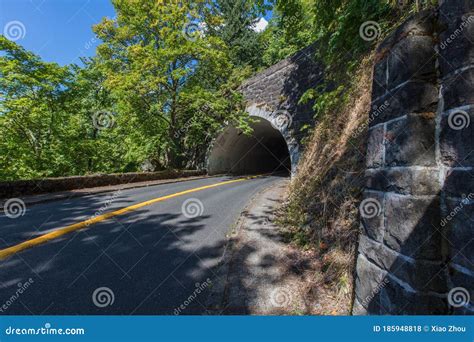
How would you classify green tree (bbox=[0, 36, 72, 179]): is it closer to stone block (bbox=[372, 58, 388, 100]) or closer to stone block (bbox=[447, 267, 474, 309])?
stone block (bbox=[372, 58, 388, 100])

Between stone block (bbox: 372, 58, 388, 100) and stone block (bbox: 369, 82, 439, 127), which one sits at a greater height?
stone block (bbox: 372, 58, 388, 100)

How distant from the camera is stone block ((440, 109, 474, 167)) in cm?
131

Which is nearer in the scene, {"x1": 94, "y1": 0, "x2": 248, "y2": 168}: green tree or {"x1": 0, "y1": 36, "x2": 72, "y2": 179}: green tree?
{"x1": 0, "y1": 36, "x2": 72, "y2": 179}: green tree

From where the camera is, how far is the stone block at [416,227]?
4.91 feet

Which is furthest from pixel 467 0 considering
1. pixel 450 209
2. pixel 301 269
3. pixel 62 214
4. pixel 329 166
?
pixel 62 214

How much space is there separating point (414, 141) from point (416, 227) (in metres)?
0.57

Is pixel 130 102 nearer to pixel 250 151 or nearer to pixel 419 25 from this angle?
pixel 250 151

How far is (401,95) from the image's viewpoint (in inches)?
67.2

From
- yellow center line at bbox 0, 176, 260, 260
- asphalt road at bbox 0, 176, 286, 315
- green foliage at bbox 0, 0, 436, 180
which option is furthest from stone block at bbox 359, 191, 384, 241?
green foliage at bbox 0, 0, 436, 180

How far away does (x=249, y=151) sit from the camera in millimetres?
22109

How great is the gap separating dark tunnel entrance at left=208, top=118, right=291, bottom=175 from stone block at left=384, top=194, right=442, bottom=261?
13.3 metres

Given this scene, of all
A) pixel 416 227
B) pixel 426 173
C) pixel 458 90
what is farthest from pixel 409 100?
pixel 416 227

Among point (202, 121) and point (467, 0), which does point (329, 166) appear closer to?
point (467, 0)

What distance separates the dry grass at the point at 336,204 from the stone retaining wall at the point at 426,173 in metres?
0.76
